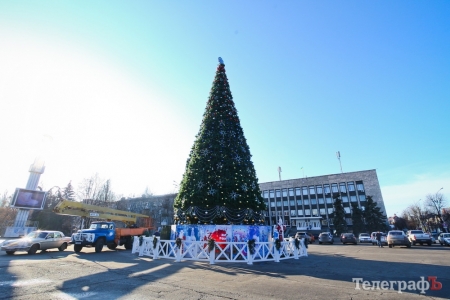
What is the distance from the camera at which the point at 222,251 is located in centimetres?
1176

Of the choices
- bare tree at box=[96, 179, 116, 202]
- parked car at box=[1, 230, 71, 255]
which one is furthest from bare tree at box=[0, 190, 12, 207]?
parked car at box=[1, 230, 71, 255]

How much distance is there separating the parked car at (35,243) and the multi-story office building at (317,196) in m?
52.8

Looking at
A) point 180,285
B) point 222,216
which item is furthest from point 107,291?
point 222,216

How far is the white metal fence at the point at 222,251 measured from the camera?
39.0 feet

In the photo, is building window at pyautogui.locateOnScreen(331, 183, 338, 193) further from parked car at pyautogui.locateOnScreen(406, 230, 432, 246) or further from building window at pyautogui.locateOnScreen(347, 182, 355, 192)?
parked car at pyautogui.locateOnScreen(406, 230, 432, 246)

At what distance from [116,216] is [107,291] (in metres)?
22.3

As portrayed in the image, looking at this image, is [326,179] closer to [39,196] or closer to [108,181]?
[108,181]

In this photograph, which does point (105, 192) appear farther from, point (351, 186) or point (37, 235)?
point (351, 186)

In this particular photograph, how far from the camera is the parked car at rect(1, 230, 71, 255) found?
48.8 feet

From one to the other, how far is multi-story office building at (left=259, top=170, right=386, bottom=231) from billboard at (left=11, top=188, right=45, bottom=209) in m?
51.3

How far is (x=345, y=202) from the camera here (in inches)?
2479

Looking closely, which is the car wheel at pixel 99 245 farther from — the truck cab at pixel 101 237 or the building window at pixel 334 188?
the building window at pixel 334 188

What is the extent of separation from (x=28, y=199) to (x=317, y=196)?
6754 cm

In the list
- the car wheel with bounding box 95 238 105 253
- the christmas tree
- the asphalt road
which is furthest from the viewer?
the car wheel with bounding box 95 238 105 253
